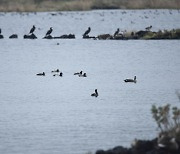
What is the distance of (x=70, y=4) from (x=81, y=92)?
244ft

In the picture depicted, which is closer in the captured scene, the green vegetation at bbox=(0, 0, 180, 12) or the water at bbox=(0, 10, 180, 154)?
the water at bbox=(0, 10, 180, 154)

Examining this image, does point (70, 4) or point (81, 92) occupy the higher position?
point (70, 4)

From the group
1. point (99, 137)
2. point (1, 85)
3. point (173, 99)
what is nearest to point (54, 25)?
point (1, 85)

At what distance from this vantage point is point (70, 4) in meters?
113

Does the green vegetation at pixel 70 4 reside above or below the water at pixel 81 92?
above

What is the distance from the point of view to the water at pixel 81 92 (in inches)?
1071

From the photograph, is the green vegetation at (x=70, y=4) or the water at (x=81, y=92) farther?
the green vegetation at (x=70, y=4)

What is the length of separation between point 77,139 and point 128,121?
138 inches

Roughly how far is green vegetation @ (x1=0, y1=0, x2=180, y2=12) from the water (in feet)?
114

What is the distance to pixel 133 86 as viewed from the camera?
40.7m

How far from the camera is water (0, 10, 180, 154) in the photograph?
27203mm

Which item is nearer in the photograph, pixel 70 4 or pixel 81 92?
pixel 81 92

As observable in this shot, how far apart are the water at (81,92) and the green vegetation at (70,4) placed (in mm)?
34658

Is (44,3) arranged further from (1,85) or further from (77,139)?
(77,139)
